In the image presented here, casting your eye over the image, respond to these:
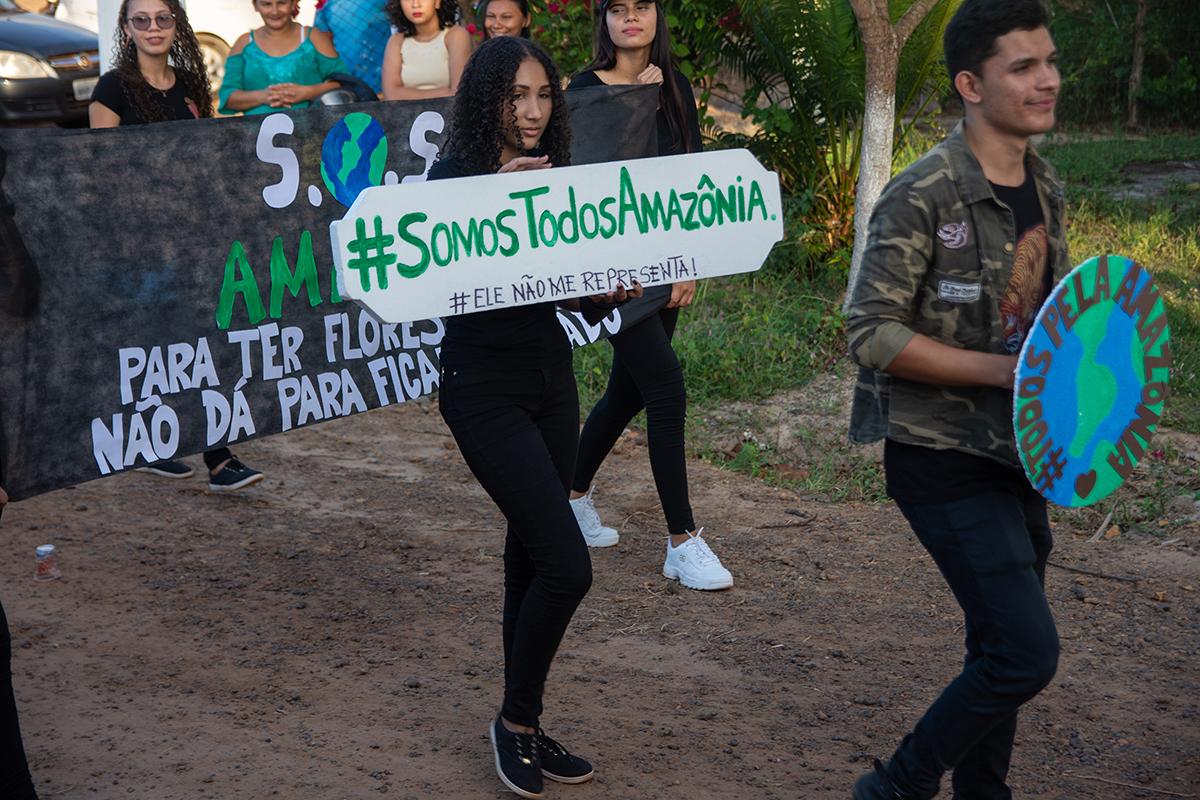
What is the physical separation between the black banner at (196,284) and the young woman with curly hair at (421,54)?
1.31m

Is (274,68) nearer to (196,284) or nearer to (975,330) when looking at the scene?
(196,284)

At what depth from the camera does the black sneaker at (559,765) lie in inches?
144

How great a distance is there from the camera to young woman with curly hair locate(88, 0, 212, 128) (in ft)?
17.8

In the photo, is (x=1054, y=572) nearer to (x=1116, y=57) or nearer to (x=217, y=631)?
(x=217, y=631)

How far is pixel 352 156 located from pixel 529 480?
241cm

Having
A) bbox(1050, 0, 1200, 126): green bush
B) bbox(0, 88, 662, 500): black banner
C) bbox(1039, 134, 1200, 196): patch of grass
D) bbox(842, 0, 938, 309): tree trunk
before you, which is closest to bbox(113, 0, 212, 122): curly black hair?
bbox(0, 88, 662, 500): black banner

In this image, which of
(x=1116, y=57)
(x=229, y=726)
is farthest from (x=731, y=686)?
(x=1116, y=57)

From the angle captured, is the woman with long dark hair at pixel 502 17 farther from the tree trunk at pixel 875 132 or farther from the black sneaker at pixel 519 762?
the black sneaker at pixel 519 762

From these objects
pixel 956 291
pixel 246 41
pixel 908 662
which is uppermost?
pixel 246 41

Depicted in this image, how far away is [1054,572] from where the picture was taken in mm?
5254

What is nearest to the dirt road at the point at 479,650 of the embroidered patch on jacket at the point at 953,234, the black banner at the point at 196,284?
the black banner at the point at 196,284

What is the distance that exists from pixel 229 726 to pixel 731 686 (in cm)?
155

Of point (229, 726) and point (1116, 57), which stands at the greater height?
point (1116, 57)

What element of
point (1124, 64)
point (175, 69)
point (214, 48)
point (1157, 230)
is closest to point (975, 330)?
point (175, 69)
